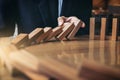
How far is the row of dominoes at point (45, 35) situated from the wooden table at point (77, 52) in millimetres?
31

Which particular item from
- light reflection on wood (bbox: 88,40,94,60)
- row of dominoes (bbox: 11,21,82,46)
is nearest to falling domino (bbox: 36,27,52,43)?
row of dominoes (bbox: 11,21,82,46)

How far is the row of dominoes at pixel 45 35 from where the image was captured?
36.8 inches

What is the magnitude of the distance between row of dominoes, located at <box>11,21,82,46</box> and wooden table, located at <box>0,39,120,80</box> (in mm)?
31

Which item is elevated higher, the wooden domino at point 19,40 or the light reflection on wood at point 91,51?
the wooden domino at point 19,40

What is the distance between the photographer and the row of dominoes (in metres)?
0.93

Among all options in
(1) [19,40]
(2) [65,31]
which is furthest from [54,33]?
(1) [19,40]

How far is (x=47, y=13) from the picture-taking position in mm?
1665

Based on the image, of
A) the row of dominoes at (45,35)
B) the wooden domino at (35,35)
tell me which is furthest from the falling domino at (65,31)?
the wooden domino at (35,35)

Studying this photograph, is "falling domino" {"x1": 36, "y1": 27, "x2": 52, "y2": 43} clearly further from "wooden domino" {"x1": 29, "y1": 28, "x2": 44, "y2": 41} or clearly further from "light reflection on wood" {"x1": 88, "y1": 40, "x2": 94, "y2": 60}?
"light reflection on wood" {"x1": 88, "y1": 40, "x2": 94, "y2": 60}

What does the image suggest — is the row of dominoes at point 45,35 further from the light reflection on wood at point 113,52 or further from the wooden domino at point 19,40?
the light reflection on wood at point 113,52

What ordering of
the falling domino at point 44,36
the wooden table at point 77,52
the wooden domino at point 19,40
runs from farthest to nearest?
the falling domino at point 44,36, the wooden domino at point 19,40, the wooden table at point 77,52

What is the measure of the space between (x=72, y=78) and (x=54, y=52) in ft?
1.14

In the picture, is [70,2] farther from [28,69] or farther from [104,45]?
[28,69]

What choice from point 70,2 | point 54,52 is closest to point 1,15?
point 70,2
